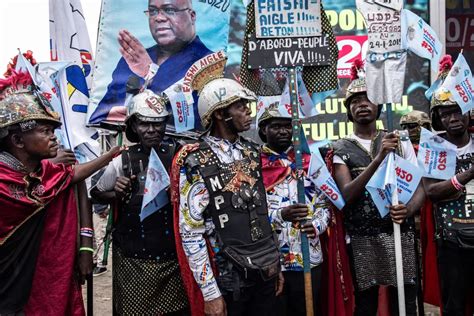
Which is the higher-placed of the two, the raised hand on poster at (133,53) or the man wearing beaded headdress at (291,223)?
the raised hand on poster at (133,53)

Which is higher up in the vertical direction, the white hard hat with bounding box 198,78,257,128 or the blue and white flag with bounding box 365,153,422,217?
the white hard hat with bounding box 198,78,257,128

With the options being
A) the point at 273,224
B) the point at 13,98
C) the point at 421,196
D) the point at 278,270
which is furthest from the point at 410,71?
the point at 13,98

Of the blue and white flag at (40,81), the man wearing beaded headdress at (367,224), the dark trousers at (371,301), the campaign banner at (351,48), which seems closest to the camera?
the blue and white flag at (40,81)

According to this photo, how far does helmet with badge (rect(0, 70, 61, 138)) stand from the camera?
406cm

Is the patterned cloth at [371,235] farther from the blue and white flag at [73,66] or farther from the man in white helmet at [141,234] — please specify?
the blue and white flag at [73,66]

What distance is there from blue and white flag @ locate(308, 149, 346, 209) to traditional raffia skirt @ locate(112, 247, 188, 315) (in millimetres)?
1171

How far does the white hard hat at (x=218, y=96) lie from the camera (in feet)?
13.1

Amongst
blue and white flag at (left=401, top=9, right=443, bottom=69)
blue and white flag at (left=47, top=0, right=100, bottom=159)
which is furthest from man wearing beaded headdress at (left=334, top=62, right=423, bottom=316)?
blue and white flag at (left=47, top=0, right=100, bottom=159)

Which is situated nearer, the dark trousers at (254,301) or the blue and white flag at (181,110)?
the dark trousers at (254,301)

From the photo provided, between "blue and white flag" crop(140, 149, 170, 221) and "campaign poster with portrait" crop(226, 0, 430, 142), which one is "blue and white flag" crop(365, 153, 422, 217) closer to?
"blue and white flag" crop(140, 149, 170, 221)

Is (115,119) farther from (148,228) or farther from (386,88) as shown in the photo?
(386,88)

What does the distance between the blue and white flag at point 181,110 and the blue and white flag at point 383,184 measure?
1447mm

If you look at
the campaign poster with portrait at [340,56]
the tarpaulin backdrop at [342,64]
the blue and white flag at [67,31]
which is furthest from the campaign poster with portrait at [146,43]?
the campaign poster with portrait at [340,56]

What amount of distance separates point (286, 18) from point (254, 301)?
191cm
